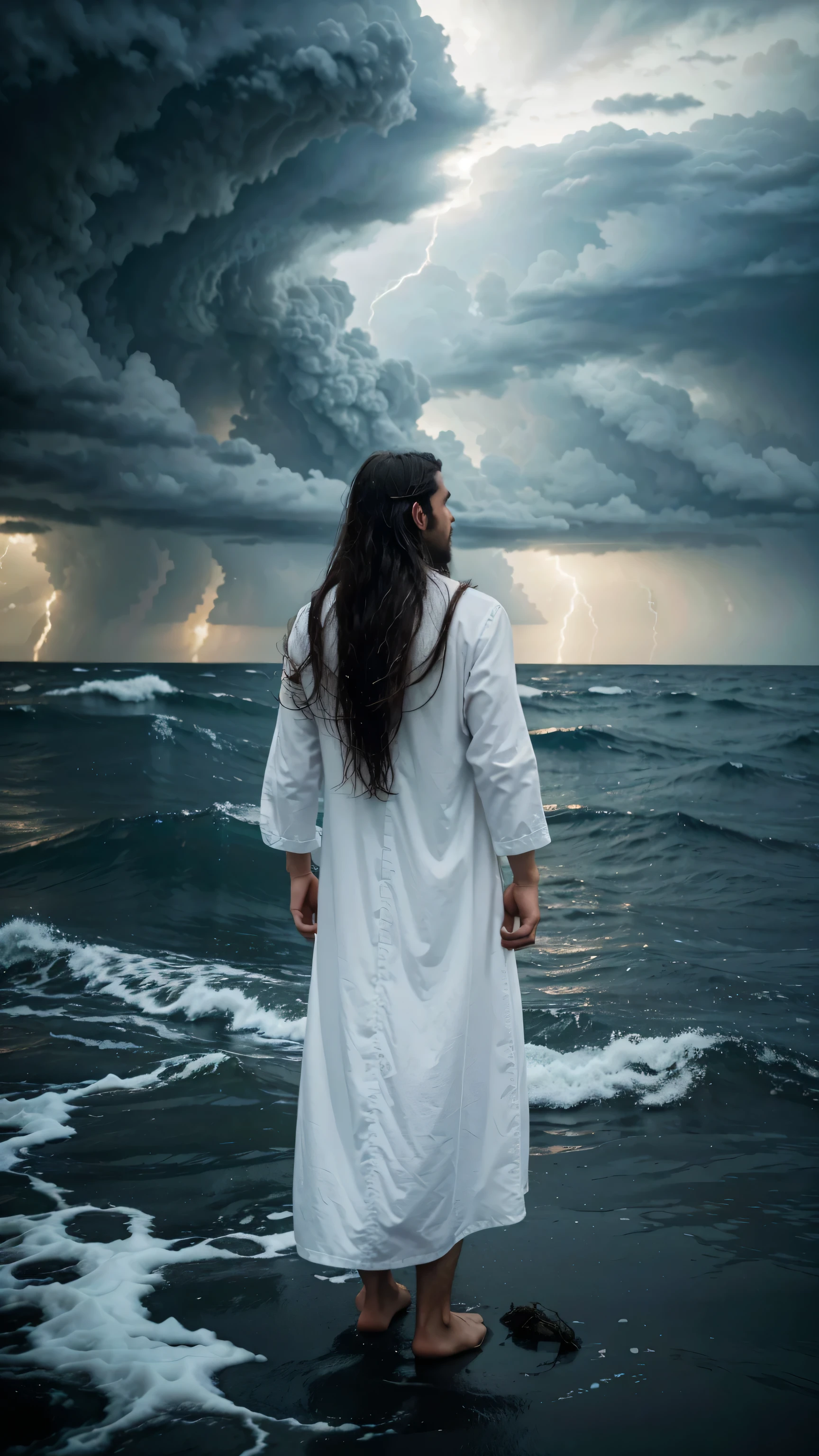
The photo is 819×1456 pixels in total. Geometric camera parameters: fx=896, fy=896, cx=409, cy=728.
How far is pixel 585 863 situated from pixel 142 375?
32.9ft

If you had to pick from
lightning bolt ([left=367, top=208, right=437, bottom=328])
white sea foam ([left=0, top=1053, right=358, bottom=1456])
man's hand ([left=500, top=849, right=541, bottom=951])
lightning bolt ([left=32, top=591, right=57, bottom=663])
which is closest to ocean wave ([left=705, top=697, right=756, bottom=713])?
lightning bolt ([left=367, top=208, right=437, bottom=328])

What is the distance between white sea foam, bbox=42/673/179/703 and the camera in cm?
1392

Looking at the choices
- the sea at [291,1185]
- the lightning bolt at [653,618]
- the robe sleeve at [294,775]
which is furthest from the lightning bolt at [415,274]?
the robe sleeve at [294,775]

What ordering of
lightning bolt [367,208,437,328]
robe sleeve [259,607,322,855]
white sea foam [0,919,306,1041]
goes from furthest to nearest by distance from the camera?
lightning bolt [367,208,437,328], white sea foam [0,919,306,1041], robe sleeve [259,607,322,855]

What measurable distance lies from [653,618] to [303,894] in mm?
13631

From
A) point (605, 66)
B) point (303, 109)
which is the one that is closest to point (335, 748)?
point (303, 109)

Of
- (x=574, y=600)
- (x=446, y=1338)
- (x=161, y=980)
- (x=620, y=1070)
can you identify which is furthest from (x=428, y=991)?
(x=574, y=600)

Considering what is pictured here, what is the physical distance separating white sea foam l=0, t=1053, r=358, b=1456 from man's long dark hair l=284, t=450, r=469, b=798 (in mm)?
997

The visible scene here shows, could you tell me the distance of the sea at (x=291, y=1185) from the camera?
1.38 m

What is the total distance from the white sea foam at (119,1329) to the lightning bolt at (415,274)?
44.2ft

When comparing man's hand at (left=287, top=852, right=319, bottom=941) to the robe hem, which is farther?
man's hand at (left=287, top=852, right=319, bottom=941)

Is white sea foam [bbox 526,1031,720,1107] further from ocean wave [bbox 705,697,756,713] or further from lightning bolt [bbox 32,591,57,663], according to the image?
ocean wave [bbox 705,697,756,713]

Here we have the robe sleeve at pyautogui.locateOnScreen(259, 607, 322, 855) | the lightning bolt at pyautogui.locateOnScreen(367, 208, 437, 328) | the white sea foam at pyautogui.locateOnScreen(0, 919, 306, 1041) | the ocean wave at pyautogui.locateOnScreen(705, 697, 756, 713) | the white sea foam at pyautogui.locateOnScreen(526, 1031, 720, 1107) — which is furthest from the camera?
the ocean wave at pyautogui.locateOnScreen(705, 697, 756, 713)

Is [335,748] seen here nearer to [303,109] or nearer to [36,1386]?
[36,1386]
